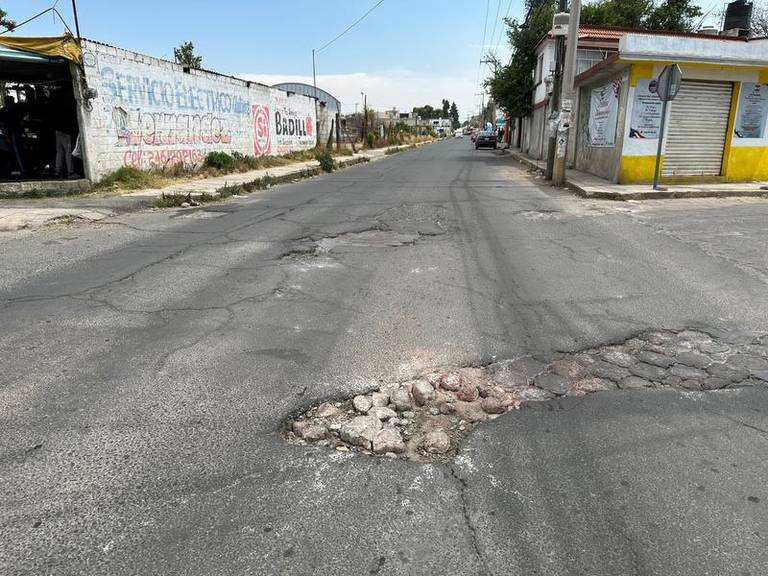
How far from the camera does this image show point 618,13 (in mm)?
36250

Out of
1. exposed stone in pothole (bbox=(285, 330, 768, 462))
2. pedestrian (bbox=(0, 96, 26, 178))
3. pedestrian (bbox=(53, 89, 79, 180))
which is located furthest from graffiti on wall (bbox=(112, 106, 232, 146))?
exposed stone in pothole (bbox=(285, 330, 768, 462))

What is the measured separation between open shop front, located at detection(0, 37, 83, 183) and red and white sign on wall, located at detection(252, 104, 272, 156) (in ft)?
27.4

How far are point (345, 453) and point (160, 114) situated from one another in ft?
53.6

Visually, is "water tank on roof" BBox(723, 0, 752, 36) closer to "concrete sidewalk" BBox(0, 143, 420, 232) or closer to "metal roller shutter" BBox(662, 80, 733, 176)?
"metal roller shutter" BBox(662, 80, 733, 176)

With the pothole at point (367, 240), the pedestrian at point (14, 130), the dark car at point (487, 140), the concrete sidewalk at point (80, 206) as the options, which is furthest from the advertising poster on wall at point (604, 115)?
the dark car at point (487, 140)

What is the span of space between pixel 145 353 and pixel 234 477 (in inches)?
75.9

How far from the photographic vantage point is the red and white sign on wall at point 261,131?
23.4m

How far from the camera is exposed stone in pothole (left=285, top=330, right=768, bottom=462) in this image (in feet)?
10.5

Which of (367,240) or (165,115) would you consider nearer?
(367,240)

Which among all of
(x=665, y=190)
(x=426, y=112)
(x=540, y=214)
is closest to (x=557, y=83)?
(x=665, y=190)

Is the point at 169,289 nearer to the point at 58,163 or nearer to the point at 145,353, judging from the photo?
the point at 145,353

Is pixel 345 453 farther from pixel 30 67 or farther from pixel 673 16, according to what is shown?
pixel 673 16

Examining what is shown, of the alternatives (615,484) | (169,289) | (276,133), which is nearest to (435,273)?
(169,289)

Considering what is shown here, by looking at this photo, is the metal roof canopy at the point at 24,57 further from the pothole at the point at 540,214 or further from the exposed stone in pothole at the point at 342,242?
the pothole at the point at 540,214
